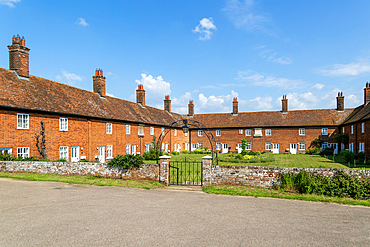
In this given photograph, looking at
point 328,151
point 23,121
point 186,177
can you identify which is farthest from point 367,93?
point 23,121

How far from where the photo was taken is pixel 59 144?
72.0 feet

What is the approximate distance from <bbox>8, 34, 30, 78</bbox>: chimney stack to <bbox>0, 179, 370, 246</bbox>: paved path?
15.0 meters

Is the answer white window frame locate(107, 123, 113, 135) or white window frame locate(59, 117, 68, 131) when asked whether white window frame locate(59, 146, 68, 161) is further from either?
white window frame locate(107, 123, 113, 135)

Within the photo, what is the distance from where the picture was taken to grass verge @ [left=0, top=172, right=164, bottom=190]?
13.2 meters

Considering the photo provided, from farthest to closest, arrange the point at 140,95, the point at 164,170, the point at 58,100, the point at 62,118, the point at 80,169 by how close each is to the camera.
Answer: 1. the point at 140,95
2. the point at 58,100
3. the point at 62,118
4. the point at 80,169
5. the point at 164,170

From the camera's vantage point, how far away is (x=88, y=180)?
1413 centimetres

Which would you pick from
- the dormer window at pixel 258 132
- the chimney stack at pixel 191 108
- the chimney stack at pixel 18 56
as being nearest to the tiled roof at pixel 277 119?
the dormer window at pixel 258 132

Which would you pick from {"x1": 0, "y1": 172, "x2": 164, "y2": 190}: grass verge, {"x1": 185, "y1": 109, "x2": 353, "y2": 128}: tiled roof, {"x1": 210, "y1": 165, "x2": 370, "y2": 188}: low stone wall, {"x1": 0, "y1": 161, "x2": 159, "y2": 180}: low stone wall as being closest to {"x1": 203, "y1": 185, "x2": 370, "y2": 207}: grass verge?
{"x1": 210, "y1": 165, "x2": 370, "y2": 188}: low stone wall

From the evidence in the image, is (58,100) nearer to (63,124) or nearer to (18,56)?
(63,124)

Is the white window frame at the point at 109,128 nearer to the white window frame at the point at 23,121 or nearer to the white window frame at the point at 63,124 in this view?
the white window frame at the point at 63,124

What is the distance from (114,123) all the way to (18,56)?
1139cm

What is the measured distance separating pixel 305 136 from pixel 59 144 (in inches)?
1504

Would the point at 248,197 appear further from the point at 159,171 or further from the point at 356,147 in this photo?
the point at 356,147

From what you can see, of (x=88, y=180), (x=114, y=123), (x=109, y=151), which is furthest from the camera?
(x=114, y=123)
